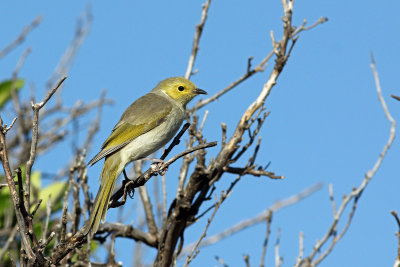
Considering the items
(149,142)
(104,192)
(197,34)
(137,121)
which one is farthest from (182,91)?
(104,192)

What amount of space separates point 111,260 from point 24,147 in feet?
5.96

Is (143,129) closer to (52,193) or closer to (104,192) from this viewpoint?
(104,192)

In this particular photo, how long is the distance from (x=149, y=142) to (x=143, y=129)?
0.59ft

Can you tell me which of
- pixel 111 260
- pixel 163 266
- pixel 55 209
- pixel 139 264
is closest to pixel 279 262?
pixel 163 266

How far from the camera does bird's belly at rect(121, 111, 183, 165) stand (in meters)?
5.43

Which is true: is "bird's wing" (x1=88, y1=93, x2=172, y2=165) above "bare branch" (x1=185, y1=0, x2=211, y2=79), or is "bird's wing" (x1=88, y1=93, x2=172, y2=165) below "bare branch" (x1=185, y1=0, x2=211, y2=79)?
below

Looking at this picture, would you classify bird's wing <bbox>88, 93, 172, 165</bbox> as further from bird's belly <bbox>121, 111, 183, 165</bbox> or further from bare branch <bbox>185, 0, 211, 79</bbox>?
bare branch <bbox>185, 0, 211, 79</bbox>

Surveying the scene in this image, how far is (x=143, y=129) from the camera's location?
5.68 metres

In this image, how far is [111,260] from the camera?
4797mm

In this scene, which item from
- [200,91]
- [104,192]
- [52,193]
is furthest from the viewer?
[200,91]

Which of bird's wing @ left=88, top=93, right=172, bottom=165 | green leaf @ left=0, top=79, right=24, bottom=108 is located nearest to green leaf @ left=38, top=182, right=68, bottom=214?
bird's wing @ left=88, top=93, right=172, bottom=165

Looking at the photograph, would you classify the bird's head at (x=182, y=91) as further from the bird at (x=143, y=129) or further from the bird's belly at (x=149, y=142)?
the bird's belly at (x=149, y=142)

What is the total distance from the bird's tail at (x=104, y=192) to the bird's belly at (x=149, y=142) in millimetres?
122

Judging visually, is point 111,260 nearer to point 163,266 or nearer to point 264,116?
point 163,266
